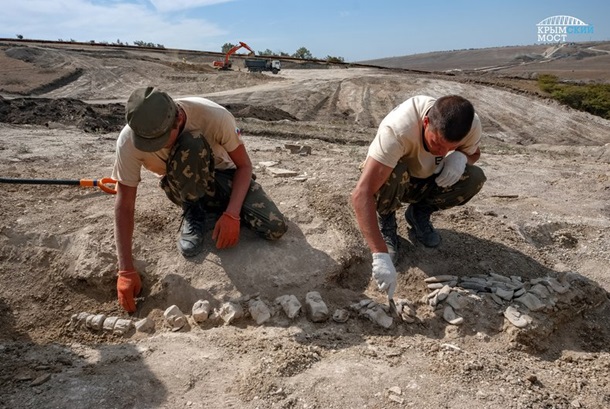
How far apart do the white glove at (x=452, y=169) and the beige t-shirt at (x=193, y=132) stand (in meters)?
1.30

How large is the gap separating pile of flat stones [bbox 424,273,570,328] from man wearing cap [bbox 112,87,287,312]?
3.50 feet

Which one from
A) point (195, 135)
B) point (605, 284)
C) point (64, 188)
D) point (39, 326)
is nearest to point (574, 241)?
point (605, 284)

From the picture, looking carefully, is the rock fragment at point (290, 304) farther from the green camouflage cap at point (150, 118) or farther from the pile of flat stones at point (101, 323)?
the green camouflage cap at point (150, 118)

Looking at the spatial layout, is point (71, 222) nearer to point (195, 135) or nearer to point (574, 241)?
point (195, 135)

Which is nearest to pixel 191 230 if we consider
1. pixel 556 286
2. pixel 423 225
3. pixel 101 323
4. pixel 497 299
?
A: pixel 101 323

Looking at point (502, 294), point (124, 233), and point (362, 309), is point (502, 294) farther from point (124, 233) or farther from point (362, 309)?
point (124, 233)

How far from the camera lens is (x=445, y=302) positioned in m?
2.73

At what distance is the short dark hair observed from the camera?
94.7 inches

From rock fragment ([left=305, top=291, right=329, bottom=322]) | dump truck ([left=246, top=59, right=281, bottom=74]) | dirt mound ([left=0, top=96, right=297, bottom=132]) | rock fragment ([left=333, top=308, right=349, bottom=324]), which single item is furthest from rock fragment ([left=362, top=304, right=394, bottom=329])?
dump truck ([left=246, top=59, right=281, bottom=74])

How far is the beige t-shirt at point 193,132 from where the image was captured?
8.70ft

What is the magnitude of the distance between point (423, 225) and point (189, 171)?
5.32ft

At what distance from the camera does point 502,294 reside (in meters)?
2.76

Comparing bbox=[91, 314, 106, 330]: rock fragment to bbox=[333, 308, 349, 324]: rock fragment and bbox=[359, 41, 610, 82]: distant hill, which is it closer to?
bbox=[333, 308, 349, 324]: rock fragment

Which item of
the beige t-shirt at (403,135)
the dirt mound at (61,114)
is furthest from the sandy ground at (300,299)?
the dirt mound at (61,114)
